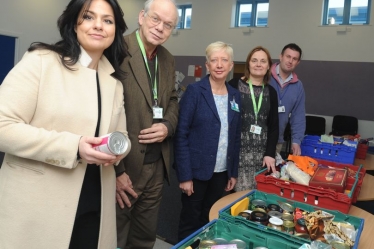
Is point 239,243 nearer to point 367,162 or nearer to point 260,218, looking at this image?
point 260,218

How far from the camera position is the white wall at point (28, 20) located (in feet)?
22.7

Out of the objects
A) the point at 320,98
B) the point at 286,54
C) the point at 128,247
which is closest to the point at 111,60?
the point at 128,247

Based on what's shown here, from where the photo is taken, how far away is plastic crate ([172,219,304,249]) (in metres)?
1.04

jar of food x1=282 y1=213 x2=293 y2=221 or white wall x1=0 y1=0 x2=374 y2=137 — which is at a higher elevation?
white wall x1=0 y1=0 x2=374 y2=137

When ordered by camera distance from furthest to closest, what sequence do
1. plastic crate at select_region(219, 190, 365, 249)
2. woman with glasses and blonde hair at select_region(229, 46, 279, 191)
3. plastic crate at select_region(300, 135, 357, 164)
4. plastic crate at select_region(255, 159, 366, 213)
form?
plastic crate at select_region(300, 135, 357, 164) → woman with glasses and blonde hair at select_region(229, 46, 279, 191) → plastic crate at select_region(255, 159, 366, 213) → plastic crate at select_region(219, 190, 365, 249)

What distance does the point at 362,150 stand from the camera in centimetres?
327

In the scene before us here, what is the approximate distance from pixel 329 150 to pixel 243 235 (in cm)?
209

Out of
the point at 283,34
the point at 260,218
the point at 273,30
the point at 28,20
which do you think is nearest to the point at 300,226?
the point at 260,218

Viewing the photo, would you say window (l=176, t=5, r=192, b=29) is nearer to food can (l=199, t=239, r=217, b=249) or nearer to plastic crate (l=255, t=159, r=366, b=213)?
plastic crate (l=255, t=159, r=366, b=213)

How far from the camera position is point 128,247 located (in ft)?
6.39

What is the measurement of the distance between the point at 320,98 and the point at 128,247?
263 inches

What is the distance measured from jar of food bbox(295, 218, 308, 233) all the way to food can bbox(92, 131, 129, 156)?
0.76 metres

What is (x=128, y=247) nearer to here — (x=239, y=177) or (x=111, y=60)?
(x=239, y=177)

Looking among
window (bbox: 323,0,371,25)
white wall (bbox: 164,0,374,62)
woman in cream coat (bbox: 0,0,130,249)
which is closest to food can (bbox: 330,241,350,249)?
woman in cream coat (bbox: 0,0,130,249)
